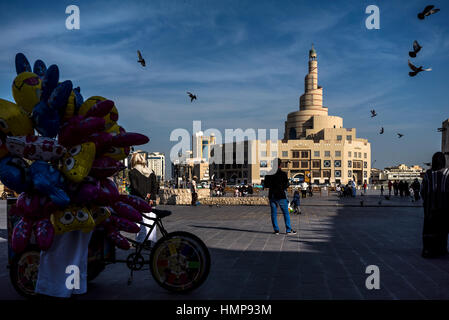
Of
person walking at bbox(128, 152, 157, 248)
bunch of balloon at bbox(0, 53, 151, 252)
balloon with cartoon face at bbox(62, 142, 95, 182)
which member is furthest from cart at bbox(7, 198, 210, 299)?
person walking at bbox(128, 152, 157, 248)

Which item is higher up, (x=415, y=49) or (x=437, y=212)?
(x=415, y=49)

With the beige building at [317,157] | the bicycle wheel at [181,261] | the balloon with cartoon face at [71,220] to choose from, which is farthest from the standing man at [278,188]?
the beige building at [317,157]

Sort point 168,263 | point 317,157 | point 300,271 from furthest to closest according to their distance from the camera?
point 317,157, point 300,271, point 168,263

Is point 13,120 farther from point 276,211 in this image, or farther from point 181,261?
point 276,211

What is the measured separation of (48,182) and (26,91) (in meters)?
1.01

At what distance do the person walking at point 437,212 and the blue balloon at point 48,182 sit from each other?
5.68 metres

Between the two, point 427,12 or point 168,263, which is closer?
point 168,263

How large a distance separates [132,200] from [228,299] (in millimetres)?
1576

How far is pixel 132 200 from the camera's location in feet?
16.8

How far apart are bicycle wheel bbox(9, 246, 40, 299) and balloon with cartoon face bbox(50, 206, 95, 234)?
555mm

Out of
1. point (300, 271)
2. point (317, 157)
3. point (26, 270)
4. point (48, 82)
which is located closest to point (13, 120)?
point (48, 82)

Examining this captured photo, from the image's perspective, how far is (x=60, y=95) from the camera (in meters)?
4.39

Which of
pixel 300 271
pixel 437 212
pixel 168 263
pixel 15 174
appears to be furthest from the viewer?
pixel 437 212
